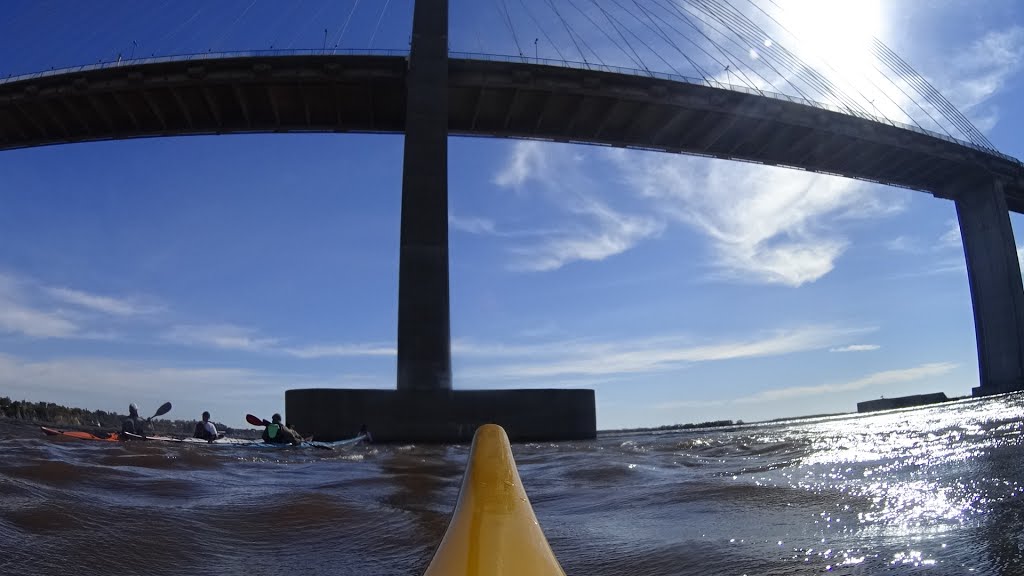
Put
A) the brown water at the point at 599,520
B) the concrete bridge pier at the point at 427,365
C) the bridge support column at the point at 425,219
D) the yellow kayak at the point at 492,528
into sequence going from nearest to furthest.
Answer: the yellow kayak at the point at 492,528 < the brown water at the point at 599,520 < the concrete bridge pier at the point at 427,365 < the bridge support column at the point at 425,219

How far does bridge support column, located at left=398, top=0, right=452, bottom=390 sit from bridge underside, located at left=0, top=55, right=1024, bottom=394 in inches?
36.1

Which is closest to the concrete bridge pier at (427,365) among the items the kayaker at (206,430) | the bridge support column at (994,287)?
the kayaker at (206,430)

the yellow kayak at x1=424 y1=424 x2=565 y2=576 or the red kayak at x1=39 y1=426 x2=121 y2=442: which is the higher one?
the yellow kayak at x1=424 y1=424 x2=565 y2=576

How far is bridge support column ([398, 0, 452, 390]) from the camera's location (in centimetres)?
2189

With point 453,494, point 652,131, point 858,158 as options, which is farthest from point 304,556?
point 858,158

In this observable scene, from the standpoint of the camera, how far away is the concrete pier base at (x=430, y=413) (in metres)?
20.2

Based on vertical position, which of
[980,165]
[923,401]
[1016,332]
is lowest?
[923,401]

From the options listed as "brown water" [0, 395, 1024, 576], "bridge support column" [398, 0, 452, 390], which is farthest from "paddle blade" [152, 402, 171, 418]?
"brown water" [0, 395, 1024, 576]

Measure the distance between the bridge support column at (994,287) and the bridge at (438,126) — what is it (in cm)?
11

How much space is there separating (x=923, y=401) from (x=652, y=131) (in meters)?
27.1

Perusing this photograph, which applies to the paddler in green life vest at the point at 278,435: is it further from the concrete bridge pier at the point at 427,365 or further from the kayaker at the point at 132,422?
the concrete bridge pier at the point at 427,365

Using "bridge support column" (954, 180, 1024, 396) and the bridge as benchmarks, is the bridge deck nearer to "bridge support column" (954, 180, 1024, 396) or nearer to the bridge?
the bridge

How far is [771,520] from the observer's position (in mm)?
3520

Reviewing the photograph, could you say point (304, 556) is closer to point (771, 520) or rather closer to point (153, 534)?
point (153, 534)
